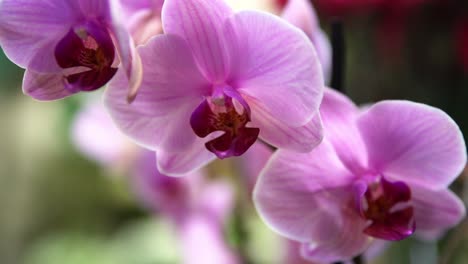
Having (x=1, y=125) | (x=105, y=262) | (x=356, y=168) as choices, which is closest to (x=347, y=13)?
(x=356, y=168)

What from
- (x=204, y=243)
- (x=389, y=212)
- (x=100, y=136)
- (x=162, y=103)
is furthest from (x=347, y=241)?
(x=100, y=136)

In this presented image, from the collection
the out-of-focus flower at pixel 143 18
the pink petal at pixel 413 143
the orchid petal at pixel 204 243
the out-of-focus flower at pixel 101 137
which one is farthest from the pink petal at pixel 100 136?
the pink petal at pixel 413 143

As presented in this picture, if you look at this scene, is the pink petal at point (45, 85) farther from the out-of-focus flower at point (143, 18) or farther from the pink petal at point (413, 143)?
the pink petal at point (413, 143)

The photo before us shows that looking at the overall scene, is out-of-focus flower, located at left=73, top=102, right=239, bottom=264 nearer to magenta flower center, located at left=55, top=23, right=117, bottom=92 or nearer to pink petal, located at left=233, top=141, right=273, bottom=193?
pink petal, located at left=233, top=141, right=273, bottom=193

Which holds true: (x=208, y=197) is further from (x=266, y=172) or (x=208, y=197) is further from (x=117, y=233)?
(x=117, y=233)

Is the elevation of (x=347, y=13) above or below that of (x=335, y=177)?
below

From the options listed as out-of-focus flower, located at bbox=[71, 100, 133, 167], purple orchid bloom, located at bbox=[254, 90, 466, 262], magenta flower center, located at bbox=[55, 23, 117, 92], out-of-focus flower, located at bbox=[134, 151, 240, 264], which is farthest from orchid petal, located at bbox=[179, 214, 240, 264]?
magenta flower center, located at bbox=[55, 23, 117, 92]

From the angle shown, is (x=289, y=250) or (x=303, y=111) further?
(x=289, y=250)
